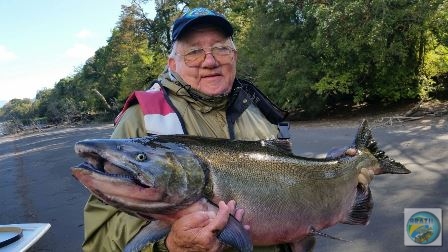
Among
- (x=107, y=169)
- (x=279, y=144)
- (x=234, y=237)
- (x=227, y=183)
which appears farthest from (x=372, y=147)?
(x=107, y=169)

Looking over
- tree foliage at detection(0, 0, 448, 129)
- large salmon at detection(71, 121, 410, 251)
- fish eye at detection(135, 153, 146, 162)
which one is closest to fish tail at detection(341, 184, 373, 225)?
large salmon at detection(71, 121, 410, 251)

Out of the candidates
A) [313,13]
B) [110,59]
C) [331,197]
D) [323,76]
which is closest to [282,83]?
[323,76]

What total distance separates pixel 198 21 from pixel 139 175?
112cm

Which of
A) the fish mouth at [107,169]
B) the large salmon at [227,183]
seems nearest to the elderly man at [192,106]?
the large salmon at [227,183]

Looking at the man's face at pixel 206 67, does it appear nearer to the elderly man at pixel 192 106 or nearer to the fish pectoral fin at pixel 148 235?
the elderly man at pixel 192 106

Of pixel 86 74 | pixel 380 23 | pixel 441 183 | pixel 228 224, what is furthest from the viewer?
pixel 86 74

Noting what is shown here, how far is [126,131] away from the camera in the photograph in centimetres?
245

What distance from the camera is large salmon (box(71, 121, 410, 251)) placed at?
2.00 metres

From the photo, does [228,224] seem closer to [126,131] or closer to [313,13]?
[126,131]

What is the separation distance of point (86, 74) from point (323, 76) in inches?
2602

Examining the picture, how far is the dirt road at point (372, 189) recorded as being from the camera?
22.7 feet

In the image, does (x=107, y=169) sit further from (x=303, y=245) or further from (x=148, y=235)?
(x=303, y=245)

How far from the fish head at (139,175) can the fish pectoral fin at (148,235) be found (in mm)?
165

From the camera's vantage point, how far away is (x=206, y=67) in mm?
2748
